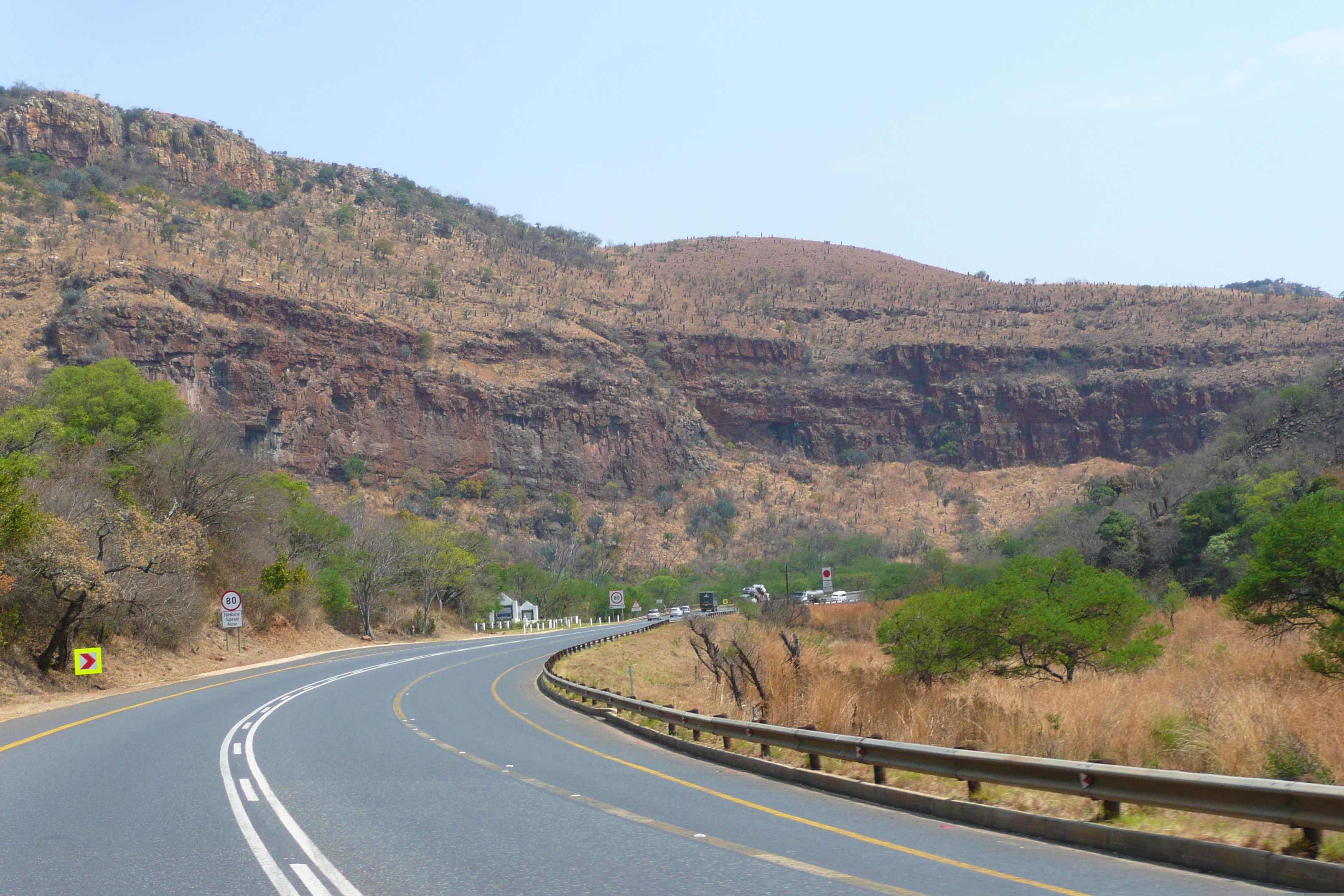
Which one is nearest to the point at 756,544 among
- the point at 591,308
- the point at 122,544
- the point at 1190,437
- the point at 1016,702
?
the point at 591,308

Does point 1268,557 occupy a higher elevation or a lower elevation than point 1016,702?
higher

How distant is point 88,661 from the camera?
27625 millimetres

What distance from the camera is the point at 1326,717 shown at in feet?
33.1

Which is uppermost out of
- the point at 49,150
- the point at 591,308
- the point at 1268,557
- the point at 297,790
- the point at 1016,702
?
the point at 49,150

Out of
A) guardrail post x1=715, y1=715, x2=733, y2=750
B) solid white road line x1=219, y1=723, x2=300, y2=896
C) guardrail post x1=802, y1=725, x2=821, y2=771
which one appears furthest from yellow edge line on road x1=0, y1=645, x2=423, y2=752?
guardrail post x1=802, y1=725, x2=821, y2=771

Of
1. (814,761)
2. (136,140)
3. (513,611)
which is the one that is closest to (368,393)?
(513,611)

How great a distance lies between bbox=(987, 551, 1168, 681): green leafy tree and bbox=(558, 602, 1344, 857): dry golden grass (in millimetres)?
675

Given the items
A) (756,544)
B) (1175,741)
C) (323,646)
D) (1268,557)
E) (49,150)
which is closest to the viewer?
(1175,741)

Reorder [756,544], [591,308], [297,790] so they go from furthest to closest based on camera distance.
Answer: [591,308] < [756,544] < [297,790]

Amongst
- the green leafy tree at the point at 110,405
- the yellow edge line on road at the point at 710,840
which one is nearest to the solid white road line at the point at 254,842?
the yellow edge line on road at the point at 710,840

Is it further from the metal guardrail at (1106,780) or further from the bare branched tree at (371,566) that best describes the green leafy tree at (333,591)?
the metal guardrail at (1106,780)

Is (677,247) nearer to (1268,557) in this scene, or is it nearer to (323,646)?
(323,646)

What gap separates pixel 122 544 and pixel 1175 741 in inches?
1147

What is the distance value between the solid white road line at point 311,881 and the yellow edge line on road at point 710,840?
9.33 ft
